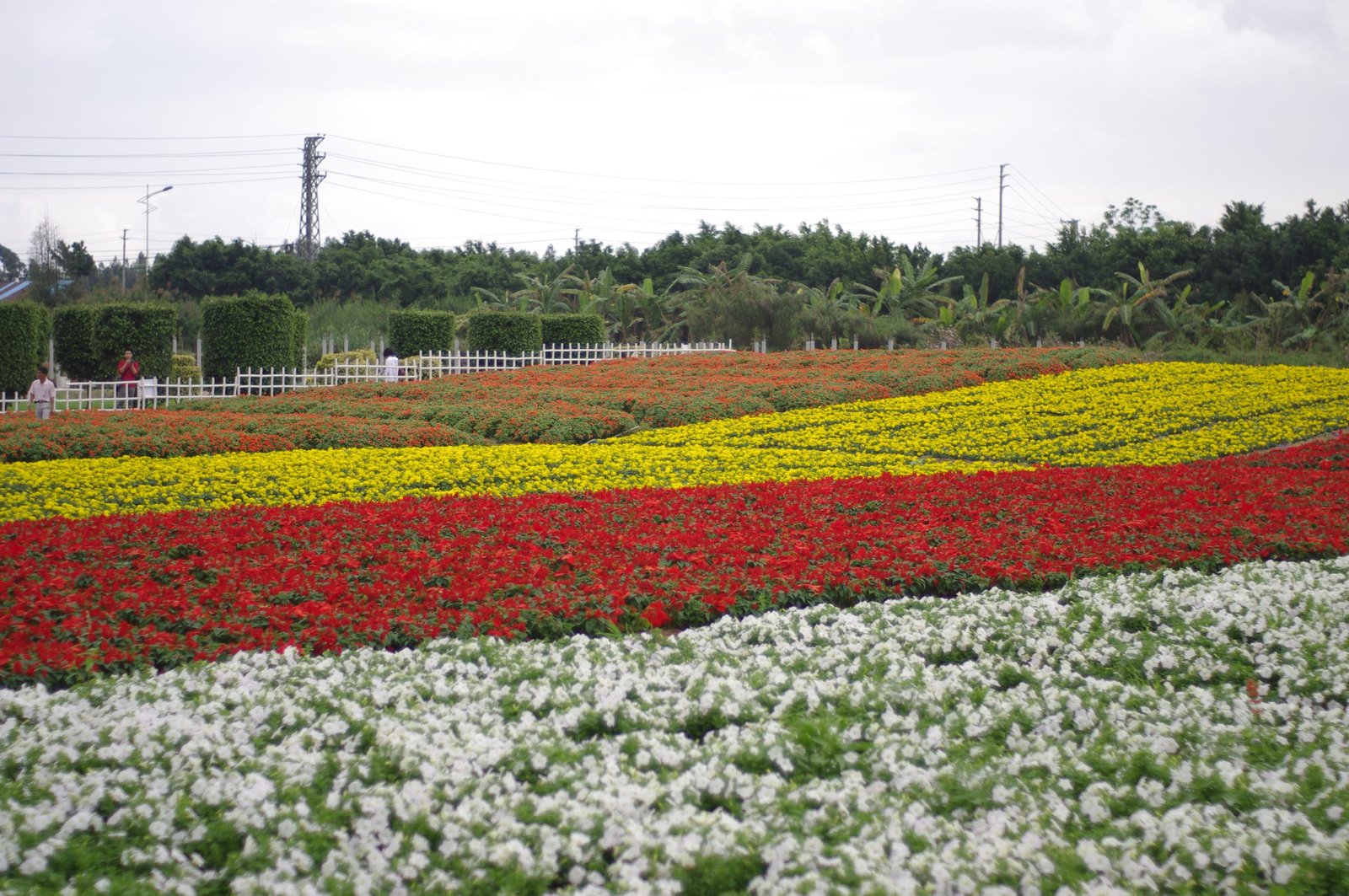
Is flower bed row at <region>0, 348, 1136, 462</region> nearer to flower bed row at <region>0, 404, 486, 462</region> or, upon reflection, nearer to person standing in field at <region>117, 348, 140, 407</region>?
flower bed row at <region>0, 404, 486, 462</region>

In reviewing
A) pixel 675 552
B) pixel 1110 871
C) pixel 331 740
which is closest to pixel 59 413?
pixel 675 552

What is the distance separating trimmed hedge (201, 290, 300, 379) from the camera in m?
22.8

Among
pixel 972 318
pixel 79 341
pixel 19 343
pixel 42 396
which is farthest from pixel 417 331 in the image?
pixel 972 318

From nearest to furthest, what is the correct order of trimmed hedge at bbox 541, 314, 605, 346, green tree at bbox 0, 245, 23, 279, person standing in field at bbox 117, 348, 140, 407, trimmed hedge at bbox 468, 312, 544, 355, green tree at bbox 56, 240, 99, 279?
person standing in field at bbox 117, 348, 140, 407 < trimmed hedge at bbox 468, 312, 544, 355 < trimmed hedge at bbox 541, 314, 605, 346 < green tree at bbox 56, 240, 99, 279 < green tree at bbox 0, 245, 23, 279

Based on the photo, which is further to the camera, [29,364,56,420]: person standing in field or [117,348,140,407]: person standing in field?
[117,348,140,407]: person standing in field

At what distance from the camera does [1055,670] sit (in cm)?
474

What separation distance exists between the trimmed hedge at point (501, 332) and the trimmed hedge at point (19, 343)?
8731mm

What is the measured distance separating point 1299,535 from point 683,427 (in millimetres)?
8817

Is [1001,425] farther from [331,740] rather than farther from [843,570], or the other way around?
[331,740]

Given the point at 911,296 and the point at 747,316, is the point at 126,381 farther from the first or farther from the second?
the point at 911,296

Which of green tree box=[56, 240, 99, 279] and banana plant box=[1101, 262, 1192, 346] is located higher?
green tree box=[56, 240, 99, 279]

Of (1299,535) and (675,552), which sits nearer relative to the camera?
(675,552)

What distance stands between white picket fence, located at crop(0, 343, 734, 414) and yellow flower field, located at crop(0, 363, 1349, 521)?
381 inches

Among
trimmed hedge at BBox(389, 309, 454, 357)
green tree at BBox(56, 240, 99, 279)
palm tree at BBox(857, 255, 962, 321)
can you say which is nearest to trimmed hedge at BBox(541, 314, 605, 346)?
trimmed hedge at BBox(389, 309, 454, 357)
